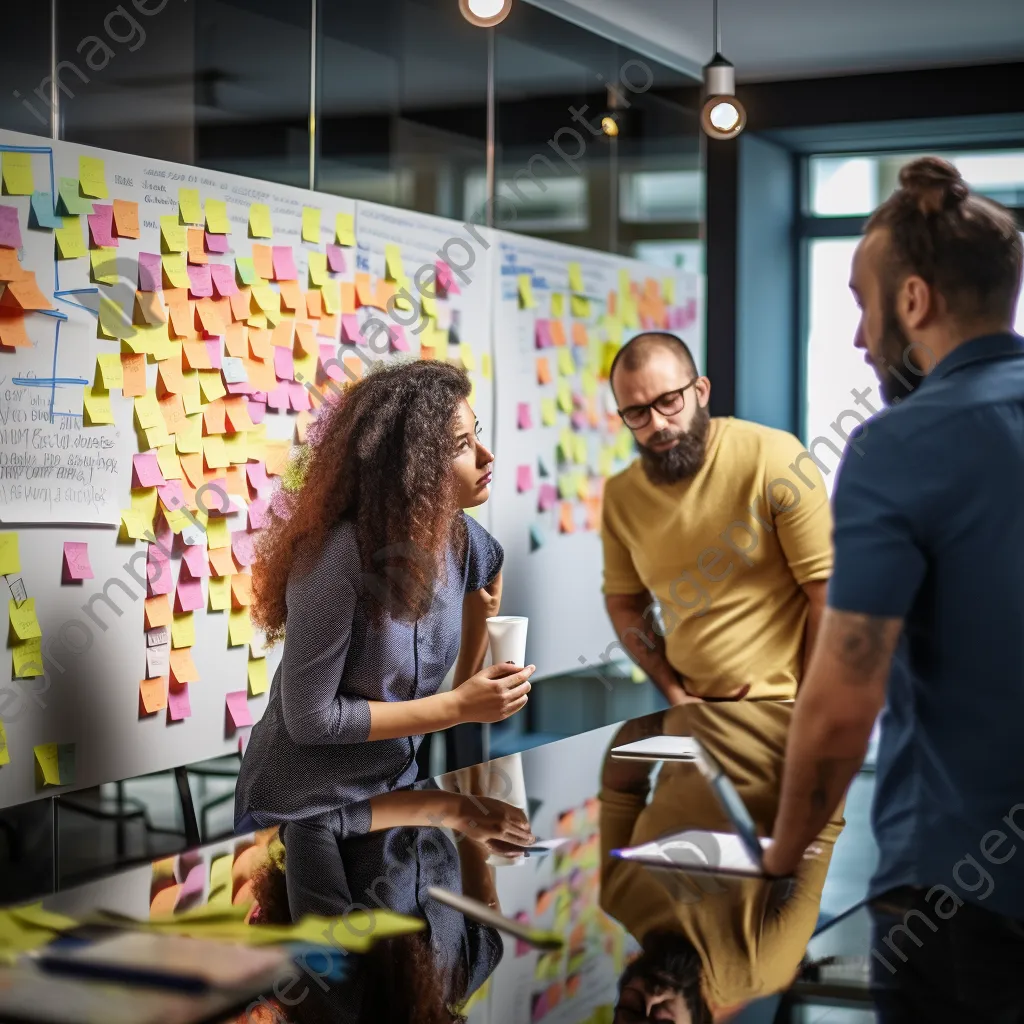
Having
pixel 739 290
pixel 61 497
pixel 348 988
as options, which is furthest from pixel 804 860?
pixel 739 290

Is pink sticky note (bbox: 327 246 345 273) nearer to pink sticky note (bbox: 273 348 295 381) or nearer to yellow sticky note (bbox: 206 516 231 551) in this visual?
pink sticky note (bbox: 273 348 295 381)

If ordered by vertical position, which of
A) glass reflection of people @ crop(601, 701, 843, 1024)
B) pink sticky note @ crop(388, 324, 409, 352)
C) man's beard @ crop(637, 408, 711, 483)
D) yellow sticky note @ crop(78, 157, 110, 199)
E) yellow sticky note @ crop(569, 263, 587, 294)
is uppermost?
yellow sticky note @ crop(569, 263, 587, 294)

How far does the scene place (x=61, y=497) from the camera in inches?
106

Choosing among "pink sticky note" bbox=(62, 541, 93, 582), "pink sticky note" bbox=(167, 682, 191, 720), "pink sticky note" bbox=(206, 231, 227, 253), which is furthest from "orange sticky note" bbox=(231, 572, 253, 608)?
"pink sticky note" bbox=(206, 231, 227, 253)

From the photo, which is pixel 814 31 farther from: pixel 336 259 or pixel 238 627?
pixel 238 627

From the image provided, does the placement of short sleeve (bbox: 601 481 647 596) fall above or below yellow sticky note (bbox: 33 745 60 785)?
above

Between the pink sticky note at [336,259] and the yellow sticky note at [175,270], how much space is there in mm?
522

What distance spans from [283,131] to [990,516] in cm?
256

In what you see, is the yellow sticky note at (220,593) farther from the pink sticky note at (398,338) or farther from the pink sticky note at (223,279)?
the pink sticky note at (398,338)

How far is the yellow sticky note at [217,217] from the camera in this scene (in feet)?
9.92

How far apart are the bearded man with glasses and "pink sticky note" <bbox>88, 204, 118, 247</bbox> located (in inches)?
50.3

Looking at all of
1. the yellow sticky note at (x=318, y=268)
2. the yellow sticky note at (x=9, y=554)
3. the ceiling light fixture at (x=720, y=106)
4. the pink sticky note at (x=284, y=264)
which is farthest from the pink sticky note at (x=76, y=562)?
the ceiling light fixture at (x=720, y=106)

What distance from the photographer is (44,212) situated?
8.60 feet

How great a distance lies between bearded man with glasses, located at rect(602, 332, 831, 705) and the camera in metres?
3.10
